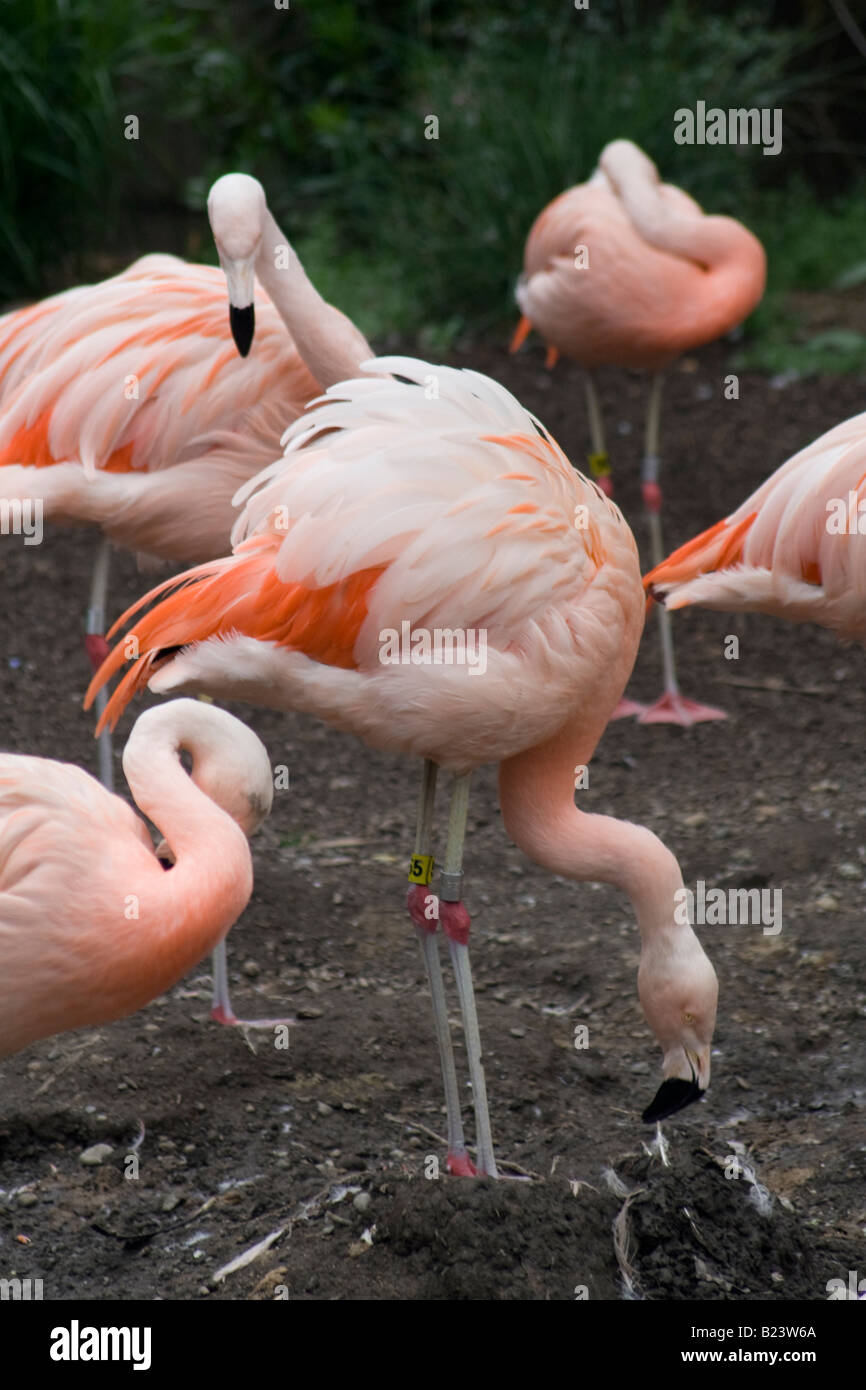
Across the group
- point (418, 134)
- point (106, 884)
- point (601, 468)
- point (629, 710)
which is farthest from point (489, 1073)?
point (418, 134)

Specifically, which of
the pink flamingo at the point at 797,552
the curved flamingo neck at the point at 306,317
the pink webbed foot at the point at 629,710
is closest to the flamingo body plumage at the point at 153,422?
the curved flamingo neck at the point at 306,317

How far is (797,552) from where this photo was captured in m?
3.86

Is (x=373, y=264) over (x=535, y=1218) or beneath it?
over

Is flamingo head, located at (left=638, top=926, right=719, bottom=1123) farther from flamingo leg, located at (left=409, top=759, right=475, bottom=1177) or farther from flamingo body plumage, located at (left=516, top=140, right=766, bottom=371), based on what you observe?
flamingo body plumage, located at (left=516, top=140, right=766, bottom=371)

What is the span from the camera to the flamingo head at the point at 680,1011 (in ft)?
10.2

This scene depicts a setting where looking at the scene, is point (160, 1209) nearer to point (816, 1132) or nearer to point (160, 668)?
point (160, 668)

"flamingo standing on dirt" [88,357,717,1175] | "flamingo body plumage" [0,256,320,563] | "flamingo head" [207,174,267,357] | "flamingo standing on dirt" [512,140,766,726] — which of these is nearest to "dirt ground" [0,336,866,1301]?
"flamingo standing on dirt" [88,357,717,1175]

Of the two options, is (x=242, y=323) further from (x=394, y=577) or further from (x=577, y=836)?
(x=577, y=836)

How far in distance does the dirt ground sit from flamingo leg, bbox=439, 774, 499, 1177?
0.12 m

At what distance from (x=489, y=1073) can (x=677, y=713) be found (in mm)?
2229

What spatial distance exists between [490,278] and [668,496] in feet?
7.15

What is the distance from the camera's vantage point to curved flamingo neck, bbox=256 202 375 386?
3.94 m

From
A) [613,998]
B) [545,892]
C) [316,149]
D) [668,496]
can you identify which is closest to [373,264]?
[316,149]

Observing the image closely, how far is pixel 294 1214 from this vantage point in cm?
314
